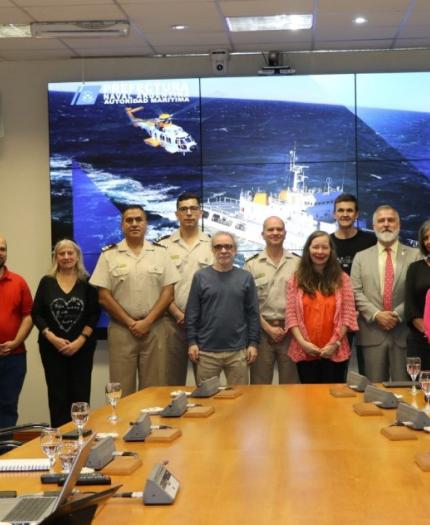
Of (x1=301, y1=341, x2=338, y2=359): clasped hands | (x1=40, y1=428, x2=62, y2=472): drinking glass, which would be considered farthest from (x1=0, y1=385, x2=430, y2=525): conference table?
(x1=301, y1=341, x2=338, y2=359): clasped hands

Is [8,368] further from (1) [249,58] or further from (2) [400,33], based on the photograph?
(2) [400,33]

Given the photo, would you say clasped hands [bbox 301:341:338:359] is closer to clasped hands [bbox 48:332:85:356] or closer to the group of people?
the group of people

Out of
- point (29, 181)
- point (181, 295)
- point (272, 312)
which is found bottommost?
point (272, 312)

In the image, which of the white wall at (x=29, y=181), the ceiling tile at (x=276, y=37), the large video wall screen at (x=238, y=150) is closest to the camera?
the ceiling tile at (x=276, y=37)

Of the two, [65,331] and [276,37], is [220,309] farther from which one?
[276,37]

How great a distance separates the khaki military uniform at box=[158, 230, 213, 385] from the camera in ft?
19.9

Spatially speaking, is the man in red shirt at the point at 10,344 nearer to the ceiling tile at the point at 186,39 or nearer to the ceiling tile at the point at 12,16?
the ceiling tile at the point at 12,16

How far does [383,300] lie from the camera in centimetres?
571

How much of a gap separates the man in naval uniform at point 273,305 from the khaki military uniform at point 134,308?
65cm

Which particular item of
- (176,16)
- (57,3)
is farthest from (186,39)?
(57,3)

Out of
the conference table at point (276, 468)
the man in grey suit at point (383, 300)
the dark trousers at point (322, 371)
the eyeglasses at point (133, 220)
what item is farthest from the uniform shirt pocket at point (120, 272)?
the conference table at point (276, 468)

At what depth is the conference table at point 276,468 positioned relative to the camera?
217cm

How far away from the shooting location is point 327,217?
23.8ft

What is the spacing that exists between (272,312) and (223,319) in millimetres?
498
